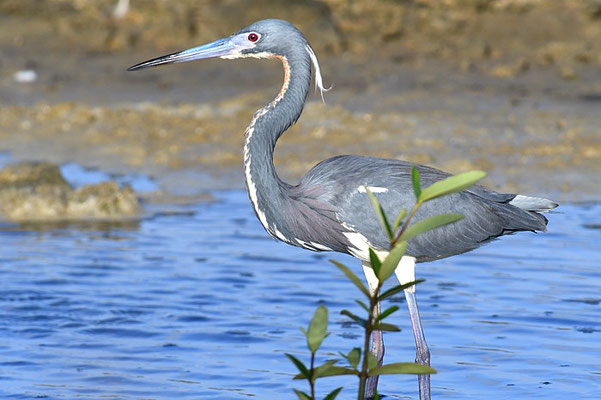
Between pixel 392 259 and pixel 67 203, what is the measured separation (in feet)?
22.5

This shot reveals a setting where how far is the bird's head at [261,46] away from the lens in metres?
5.51

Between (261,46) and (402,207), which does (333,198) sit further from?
(261,46)

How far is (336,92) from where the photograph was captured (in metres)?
14.6

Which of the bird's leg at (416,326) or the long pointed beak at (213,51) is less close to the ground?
the long pointed beak at (213,51)

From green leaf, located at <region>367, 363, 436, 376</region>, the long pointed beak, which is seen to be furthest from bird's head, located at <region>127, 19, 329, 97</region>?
green leaf, located at <region>367, 363, 436, 376</region>

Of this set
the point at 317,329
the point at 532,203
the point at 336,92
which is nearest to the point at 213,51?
the point at 532,203

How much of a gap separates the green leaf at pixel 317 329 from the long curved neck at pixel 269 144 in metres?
2.18

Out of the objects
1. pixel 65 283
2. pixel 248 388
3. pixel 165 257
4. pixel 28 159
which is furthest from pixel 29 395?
pixel 28 159

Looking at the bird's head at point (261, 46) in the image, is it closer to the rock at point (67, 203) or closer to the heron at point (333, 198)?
the heron at point (333, 198)

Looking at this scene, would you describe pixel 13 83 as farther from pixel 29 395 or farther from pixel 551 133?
pixel 29 395

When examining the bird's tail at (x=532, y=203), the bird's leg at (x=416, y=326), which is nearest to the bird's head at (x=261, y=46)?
the bird's leg at (x=416, y=326)

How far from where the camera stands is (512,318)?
22.0 feet

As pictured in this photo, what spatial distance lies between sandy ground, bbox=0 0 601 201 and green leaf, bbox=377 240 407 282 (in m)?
7.10

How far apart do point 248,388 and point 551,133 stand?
7.36 m
